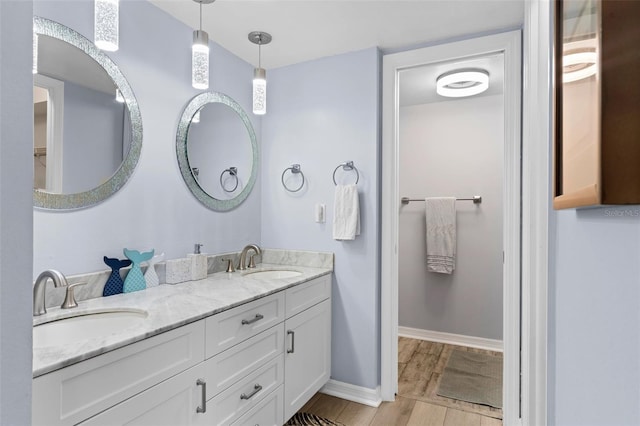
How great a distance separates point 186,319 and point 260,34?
67.8 inches

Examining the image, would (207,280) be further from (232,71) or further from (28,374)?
(28,374)

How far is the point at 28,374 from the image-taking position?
443 mm

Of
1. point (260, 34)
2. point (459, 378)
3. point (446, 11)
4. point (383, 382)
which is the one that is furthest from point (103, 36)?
point (459, 378)

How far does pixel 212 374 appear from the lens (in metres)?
1.45

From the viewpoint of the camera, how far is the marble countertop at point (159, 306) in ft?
3.27

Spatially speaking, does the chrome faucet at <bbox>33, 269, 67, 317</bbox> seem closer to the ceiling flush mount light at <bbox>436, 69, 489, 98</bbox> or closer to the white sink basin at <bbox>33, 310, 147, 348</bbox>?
the white sink basin at <bbox>33, 310, 147, 348</bbox>

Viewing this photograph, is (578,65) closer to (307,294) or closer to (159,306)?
(159,306)

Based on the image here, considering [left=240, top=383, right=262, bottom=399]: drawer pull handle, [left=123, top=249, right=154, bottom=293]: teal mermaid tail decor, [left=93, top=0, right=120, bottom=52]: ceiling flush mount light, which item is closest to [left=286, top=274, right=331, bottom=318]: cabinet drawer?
[left=240, top=383, right=262, bottom=399]: drawer pull handle

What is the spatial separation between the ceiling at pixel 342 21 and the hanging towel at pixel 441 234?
5.26ft

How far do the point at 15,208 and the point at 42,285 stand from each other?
1.16 m

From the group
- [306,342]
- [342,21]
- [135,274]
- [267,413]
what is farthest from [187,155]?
[267,413]

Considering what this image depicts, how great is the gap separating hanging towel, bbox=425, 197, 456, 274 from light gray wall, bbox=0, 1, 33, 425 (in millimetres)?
3366

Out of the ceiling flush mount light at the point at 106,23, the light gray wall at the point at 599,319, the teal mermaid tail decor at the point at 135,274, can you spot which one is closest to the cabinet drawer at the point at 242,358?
the teal mermaid tail decor at the point at 135,274

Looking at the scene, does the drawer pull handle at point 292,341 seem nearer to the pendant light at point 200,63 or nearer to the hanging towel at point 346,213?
the hanging towel at point 346,213
